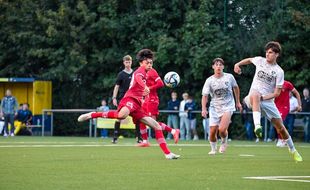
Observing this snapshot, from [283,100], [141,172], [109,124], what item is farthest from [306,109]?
[141,172]

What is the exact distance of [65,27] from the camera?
41.0 m

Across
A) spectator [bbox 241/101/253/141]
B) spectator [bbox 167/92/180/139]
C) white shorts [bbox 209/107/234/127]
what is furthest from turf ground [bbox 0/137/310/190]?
spectator [bbox 167/92/180/139]

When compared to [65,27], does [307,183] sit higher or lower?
lower

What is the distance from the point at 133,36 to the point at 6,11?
627 cm

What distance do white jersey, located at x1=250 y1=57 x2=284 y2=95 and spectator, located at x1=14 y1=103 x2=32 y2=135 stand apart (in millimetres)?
23086

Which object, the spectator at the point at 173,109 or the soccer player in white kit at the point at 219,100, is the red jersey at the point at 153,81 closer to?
the soccer player in white kit at the point at 219,100

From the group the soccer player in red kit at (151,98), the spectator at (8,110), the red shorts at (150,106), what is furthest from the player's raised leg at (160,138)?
the spectator at (8,110)

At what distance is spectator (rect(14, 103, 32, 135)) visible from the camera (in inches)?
Result: 1516

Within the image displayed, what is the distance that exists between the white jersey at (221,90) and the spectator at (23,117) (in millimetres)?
20031

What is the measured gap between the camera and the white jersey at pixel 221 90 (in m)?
19.5

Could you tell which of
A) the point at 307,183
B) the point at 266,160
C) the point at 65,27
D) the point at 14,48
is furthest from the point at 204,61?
the point at 307,183

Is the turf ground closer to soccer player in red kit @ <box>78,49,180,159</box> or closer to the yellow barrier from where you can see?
soccer player in red kit @ <box>78,49,180,159</box>

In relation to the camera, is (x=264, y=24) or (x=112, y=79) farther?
(x=112, y=79)

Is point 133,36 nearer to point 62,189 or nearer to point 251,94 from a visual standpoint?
point 251,94
